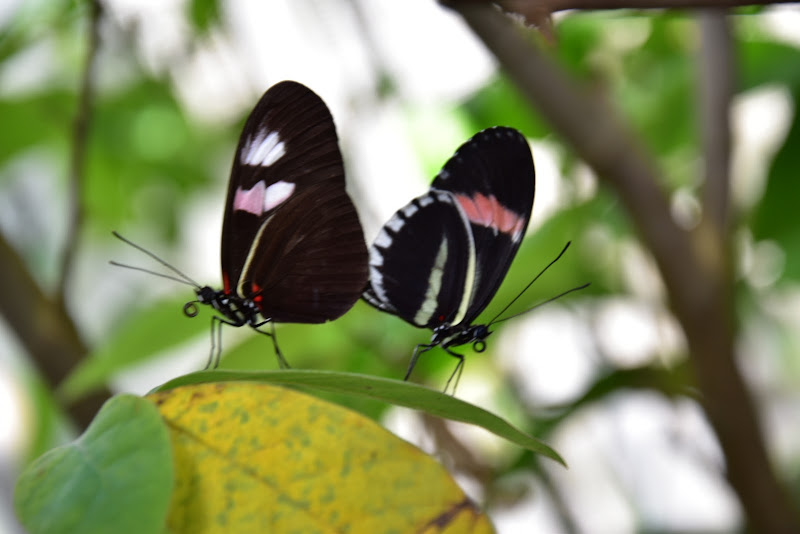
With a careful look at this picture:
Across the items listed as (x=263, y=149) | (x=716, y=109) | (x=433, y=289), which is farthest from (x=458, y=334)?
(x=716, y=109)

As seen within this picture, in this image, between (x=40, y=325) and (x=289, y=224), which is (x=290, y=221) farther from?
(x=40, y=325)

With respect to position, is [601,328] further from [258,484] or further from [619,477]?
[258,484]

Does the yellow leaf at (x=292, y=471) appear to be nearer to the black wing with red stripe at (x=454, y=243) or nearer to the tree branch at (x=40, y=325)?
the black wing with red stripe at (x=454, y=243)

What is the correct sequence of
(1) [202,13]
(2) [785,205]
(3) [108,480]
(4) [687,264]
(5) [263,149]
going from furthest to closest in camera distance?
1. (1) [202,13]
2. (2) [785,205]
3. (4) [687,264]
4. (5) [263,149]
5. (3) [108,480]

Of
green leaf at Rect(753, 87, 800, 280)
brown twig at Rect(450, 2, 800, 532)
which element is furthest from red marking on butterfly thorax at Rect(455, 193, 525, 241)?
green leaf at Rect(753, 87, 800, 280)

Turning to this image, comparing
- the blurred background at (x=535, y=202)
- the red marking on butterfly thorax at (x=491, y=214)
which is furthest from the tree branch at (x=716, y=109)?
the red marking on butterfly thorax at (x=491, y=214)

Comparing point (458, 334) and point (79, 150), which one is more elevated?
point (79, 150)

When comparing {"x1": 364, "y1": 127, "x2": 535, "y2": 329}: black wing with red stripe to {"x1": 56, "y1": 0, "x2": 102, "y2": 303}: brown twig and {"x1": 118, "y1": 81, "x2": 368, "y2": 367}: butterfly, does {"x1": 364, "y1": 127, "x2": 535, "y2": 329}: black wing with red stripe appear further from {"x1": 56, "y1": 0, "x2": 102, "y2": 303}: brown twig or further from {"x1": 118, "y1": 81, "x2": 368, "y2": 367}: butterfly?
{"x1": 56, "y1": 0, "x2": 102, "y2": 303}: brown twig
